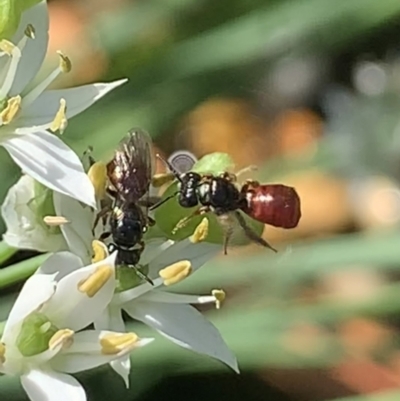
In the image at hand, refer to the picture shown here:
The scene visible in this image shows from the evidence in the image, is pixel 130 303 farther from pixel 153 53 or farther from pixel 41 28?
pixel 153 53

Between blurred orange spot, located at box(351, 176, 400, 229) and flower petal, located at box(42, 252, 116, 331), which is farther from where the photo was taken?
blurred orange spot, located at box(351, 176, 400, 229)

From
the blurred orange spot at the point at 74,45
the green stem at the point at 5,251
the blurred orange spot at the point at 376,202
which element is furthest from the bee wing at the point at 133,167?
the blurred orange spot at the point at 376,202

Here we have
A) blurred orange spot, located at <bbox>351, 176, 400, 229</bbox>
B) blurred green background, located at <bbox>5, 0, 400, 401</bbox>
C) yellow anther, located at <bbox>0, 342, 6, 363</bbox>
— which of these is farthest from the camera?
blurred orange spot, located at <bbox>351, 176, 400, 229</bbox>

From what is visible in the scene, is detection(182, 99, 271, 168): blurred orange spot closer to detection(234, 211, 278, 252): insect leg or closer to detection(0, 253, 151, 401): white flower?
detection(234, 211, 278, 252): insect leg

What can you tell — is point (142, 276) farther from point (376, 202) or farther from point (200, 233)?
point (376, 202)

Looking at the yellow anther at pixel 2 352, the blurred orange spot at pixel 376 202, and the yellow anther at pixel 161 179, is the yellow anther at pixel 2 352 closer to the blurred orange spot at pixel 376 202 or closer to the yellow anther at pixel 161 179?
the yellow anther at pixel 161 179

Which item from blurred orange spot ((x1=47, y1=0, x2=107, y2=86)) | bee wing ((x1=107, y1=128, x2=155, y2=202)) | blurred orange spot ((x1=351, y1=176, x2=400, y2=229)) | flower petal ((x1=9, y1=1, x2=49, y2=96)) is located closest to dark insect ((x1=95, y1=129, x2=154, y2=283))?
bee wing ((x1=107, y1=128, x2=155, y2=202))

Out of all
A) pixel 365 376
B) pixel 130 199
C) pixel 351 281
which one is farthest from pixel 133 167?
pixel 351 281
